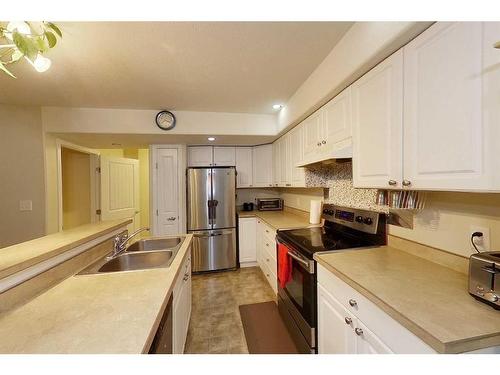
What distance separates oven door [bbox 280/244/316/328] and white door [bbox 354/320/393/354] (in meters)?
0.44

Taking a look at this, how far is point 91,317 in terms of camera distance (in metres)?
0.79

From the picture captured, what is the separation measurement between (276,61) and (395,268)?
1.68 m

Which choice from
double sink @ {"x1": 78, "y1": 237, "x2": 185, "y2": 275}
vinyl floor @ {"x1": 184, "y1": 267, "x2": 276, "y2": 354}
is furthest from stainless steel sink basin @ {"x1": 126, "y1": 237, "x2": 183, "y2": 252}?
vinyl floor @ {"x1": 184, "y1": 267, "x2": 276, "y2": 354}

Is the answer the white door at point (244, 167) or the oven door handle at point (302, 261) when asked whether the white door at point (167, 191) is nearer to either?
the white door at point (244, 167)

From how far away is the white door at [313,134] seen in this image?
6.43 ft

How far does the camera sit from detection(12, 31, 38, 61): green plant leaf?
812 millimetres

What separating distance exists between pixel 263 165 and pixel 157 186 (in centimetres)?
179

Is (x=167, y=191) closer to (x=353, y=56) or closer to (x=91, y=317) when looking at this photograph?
(x=91, y=317)

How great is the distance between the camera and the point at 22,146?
8.03ft

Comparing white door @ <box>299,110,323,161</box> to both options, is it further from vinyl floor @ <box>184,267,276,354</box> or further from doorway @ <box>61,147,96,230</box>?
doorway @ <box>61,147,96,230</box>

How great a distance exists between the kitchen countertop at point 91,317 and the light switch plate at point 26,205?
213cm

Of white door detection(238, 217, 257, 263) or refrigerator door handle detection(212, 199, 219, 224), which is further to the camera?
white door detection(238, 217, 257, 263)
